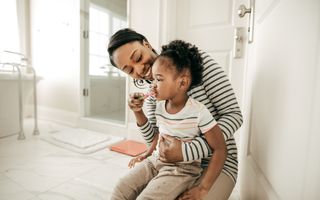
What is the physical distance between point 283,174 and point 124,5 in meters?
2.32

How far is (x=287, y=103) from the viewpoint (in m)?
0.51

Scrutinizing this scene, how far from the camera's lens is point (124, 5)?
2.34 m

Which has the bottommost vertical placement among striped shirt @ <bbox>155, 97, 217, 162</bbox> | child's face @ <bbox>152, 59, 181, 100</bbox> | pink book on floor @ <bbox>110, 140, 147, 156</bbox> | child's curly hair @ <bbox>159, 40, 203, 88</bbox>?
pink book on floor @ <bbox>110, 140, 147, 156</bbox>

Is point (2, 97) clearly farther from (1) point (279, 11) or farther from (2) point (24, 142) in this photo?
(1) point (279, 11)

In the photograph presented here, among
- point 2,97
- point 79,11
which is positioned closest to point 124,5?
point 79,11

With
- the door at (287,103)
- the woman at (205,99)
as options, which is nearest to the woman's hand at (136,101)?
the woman at (205,99)

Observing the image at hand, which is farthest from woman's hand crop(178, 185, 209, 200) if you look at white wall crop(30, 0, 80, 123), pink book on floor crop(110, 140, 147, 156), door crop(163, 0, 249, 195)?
white wall crop(30, 0, 80, 123)

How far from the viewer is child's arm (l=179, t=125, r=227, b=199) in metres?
0.63

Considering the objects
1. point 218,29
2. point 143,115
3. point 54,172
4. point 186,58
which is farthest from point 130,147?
point 186,58

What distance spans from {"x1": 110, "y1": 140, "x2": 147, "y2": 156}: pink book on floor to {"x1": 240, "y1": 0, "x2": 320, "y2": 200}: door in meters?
1.07

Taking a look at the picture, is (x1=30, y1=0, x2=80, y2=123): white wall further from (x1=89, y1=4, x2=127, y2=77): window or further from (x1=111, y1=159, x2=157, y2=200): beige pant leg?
(x1=111, y1=159, x2=157, y2=200): beige pant leg

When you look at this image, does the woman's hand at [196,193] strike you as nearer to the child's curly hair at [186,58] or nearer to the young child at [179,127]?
the young child at [179,127]

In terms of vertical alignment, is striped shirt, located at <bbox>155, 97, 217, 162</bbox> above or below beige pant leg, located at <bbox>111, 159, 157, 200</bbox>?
above

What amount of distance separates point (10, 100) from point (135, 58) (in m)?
1.93
